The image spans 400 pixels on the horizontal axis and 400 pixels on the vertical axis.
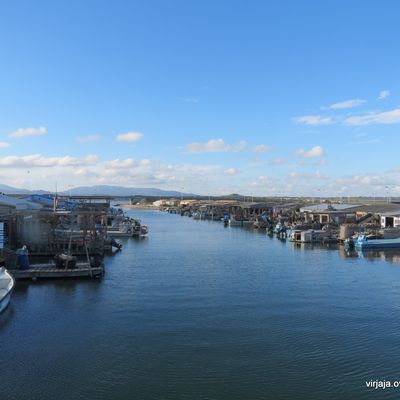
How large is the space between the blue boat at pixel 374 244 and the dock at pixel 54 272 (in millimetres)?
22900

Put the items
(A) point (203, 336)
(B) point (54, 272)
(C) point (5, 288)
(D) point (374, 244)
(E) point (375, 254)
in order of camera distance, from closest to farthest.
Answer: (A) point (203, 336)
(C) point (5, 288)
(B) point (54, 272)
(E) point (375, 254)
(D) point (374, 244)

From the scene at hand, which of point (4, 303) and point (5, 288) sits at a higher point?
point (5, 288)

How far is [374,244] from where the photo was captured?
3931 cm

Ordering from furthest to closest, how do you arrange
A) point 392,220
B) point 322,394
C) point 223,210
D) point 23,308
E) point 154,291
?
point 223,210 < point 392,220 < point 154,291 < point 23,308 < point 322,394

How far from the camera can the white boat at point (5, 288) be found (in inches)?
735

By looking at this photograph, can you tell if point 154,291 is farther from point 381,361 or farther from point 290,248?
point 290,248

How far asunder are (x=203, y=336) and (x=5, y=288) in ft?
30.0

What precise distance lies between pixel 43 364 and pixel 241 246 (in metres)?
31.2

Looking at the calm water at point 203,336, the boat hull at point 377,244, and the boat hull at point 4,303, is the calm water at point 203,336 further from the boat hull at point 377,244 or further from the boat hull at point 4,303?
the boat hull at point 377,244

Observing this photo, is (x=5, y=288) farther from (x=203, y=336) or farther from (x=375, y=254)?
(x=375, y=254)

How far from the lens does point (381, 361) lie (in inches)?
558

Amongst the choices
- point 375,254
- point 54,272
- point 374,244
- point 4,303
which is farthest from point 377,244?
point 4,303

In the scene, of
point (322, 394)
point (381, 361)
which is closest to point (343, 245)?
point (381, 361)

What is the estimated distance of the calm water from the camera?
1249 cm
